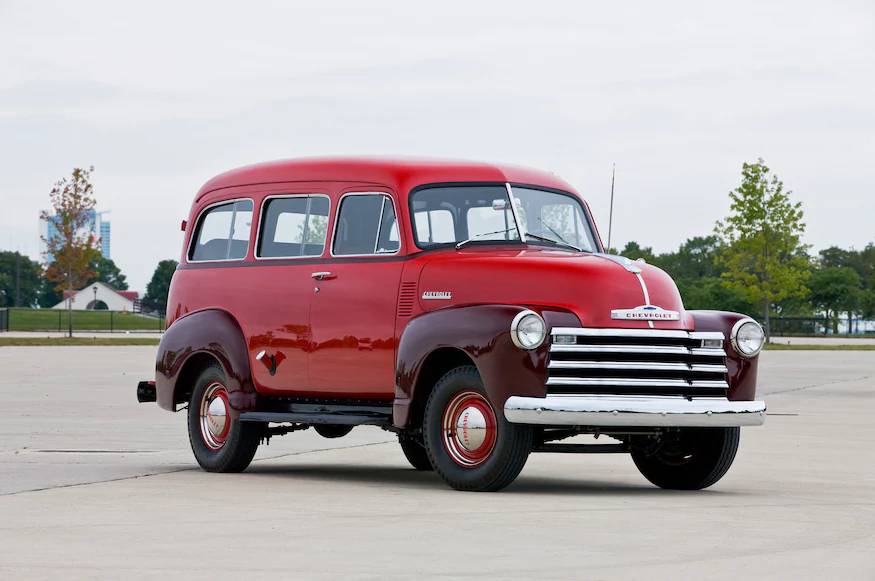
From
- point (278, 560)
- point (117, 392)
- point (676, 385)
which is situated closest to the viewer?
point (278, 560)

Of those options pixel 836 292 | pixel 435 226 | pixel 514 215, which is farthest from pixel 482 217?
pixel 836 292

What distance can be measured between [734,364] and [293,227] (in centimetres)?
372

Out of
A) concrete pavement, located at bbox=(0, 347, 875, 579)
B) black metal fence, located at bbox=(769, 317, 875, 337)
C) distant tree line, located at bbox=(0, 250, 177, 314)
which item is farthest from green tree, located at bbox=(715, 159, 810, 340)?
distant tree line, located at bbox=(0, 250, 177, 314)

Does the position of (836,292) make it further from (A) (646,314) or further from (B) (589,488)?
(A) (646,314)

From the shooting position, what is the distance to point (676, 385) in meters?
10.7

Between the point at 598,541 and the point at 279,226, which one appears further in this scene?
the point at 279,226

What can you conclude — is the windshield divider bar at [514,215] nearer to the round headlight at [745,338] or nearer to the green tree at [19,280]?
the round headlight at [745,338]

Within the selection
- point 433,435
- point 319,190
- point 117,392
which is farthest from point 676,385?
point 117,392

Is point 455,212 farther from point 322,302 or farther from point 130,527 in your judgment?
point 130,527

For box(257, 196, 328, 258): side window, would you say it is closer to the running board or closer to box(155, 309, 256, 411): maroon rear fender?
box(155, 309, 256, 411): maroon rear fender

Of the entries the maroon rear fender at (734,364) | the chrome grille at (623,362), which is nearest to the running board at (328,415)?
the chrome grille at (623,362)

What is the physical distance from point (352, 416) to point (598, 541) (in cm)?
396

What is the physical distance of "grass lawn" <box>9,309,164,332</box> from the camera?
89.6 metres

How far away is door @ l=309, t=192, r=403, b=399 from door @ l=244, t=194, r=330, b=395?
146 mm
